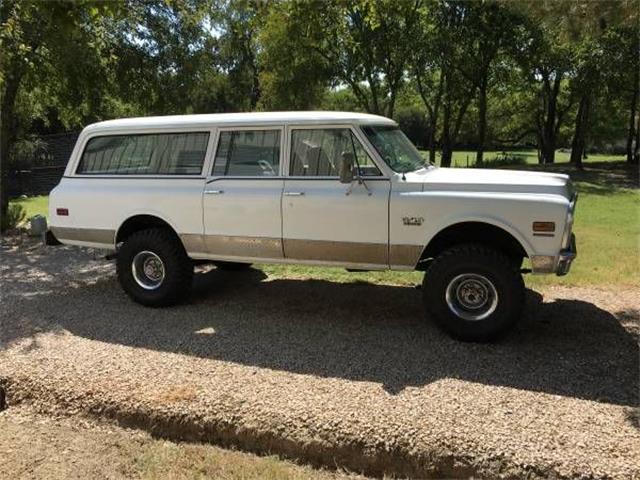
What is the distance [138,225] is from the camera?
6.48 metres

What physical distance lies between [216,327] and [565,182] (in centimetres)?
335

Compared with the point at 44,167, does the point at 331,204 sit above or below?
above

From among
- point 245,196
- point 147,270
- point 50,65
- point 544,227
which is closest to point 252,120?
point 245,196

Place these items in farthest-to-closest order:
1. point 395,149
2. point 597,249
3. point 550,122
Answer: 1. point 550,122
2. point 597,249
3. point 395,149

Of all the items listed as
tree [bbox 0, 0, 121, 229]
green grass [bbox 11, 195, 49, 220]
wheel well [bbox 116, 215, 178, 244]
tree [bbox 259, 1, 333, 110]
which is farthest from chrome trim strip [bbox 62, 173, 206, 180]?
tree [bbox 259, 1, 333, 110]

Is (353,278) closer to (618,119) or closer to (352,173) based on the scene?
(352,173)

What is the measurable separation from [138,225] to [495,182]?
3637 mm

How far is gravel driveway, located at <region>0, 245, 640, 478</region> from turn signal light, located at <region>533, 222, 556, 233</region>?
990 millimetres

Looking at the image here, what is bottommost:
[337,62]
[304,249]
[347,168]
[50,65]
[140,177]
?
[304,249]

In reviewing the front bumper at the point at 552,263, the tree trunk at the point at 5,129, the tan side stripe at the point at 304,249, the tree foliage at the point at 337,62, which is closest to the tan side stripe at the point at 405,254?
the tan side stripe at the point at 304,249

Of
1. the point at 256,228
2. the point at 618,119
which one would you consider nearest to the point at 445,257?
the point at 256,228

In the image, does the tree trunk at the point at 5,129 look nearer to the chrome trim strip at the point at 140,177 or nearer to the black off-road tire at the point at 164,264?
the chrome trim strip at the point at 140,177

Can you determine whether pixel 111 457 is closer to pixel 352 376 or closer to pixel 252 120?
pixel 352 376

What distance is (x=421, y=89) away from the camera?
29250 mm
